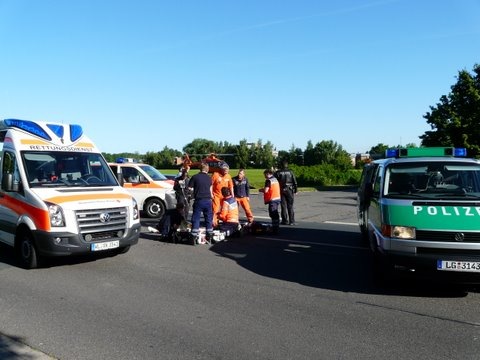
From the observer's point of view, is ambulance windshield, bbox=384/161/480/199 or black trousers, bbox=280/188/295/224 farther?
black trousers, bbox=280/188/295/224

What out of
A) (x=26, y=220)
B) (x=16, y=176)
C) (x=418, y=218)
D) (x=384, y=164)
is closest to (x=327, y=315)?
(x=418, y=218)

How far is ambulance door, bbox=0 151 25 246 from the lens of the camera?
805 centimetres

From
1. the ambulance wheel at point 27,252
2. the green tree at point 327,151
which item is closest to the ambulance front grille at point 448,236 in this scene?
the ambulance wheel at point 27,252

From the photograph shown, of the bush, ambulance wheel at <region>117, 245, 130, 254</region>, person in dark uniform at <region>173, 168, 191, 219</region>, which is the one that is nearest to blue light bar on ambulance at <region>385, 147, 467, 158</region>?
ambulance wheel at <region>117, 245, 130, 254</region>

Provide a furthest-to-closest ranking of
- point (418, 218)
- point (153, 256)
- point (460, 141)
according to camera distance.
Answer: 1. point (460, 141)
2. point (153, 256)
3. point (418, 218)

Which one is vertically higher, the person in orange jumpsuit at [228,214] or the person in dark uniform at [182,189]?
the person in dark uniform at [182,189]

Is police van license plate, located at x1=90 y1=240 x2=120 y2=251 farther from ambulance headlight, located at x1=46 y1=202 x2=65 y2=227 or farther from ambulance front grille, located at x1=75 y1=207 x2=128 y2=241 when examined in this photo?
ambulance headlight, located at x1=46 y1=202 x2=65 y2=227

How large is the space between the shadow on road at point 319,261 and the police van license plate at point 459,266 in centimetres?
47

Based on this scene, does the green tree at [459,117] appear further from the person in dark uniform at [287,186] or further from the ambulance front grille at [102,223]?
the ambulance front grille at [102,223]

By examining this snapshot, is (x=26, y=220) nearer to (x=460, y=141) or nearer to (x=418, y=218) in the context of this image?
(x=418, y=218)

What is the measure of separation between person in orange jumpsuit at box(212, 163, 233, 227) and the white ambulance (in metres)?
3.52

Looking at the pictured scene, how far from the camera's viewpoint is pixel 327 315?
17.8 ft

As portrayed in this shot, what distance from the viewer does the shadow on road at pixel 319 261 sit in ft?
21.8

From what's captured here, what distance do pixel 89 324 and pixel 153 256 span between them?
4.02m
